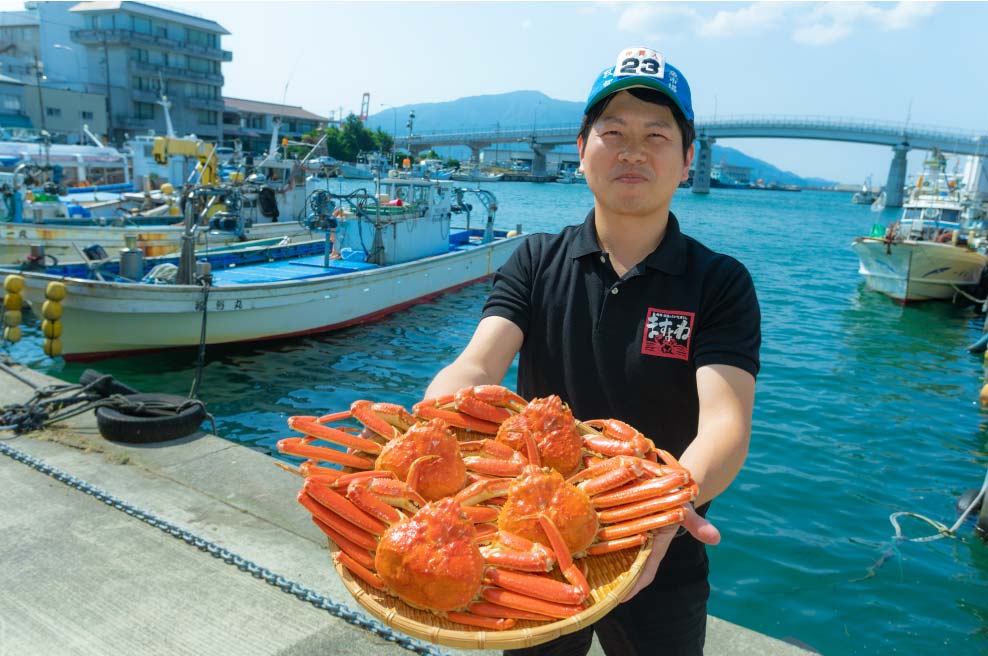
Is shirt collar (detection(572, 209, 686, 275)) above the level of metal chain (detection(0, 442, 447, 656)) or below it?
above

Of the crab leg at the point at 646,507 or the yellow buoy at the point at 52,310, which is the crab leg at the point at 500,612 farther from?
the yellow buoy at the point at 52,310

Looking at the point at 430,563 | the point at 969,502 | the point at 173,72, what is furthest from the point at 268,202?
the point at 173,72

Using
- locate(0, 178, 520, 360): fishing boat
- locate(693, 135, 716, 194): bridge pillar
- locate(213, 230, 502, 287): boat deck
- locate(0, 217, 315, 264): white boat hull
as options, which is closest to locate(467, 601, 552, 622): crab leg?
locate(0, 178, 520, 360): fishing boat

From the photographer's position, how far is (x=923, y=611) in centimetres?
618

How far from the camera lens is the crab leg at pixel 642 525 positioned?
1631 mm

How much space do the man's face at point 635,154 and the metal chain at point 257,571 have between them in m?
2.41

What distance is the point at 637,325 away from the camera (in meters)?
2.14

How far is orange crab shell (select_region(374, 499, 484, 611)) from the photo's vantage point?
1.68 m

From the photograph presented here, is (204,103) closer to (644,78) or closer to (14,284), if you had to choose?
(14,284)

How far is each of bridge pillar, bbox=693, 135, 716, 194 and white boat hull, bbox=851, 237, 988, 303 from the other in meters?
80.4

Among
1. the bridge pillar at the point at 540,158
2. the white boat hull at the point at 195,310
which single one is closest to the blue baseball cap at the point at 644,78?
the white boat hull at the point at 195,310

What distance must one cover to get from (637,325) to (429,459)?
2.61 ft

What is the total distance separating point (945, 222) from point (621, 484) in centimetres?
2923

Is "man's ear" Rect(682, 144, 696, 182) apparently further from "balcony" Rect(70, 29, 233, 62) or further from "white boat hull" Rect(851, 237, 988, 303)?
"balcony" Rect(70, 29, 233, 62)
